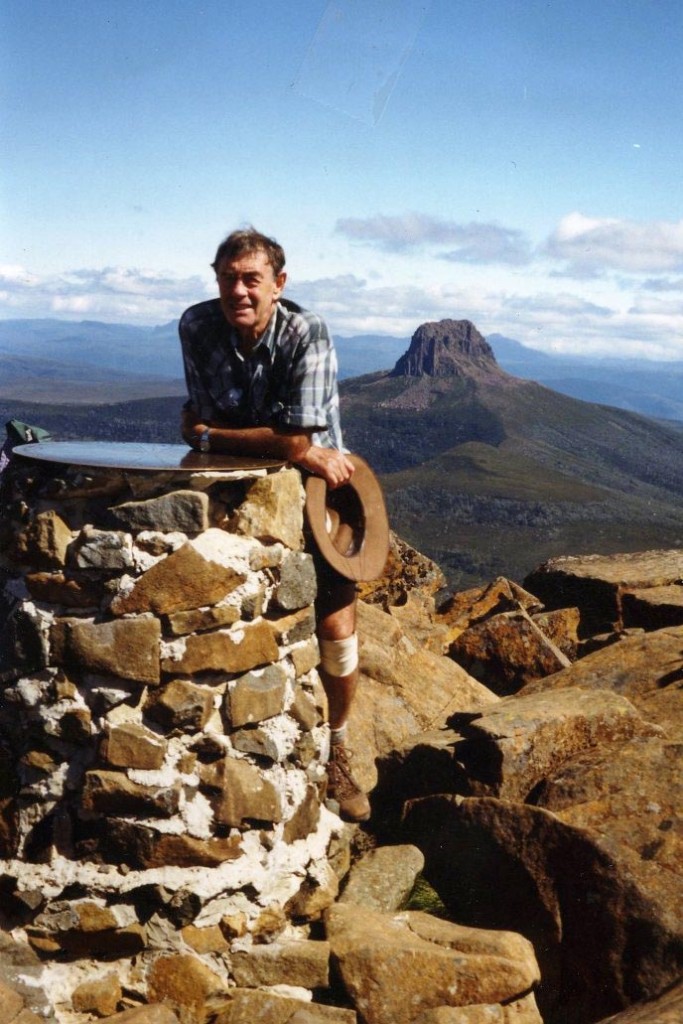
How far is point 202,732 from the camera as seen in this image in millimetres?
5445

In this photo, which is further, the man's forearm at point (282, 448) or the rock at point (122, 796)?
the man's forearm at point (282, 448)

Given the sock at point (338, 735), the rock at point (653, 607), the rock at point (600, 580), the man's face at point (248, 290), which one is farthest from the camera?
the rock at point (600, 580)

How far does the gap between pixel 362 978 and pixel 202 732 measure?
5.48 ft

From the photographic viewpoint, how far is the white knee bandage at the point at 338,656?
6453 mm

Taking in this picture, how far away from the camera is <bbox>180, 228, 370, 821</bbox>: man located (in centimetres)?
587

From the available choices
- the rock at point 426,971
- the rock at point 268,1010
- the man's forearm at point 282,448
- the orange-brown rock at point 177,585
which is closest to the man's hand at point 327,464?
the man's forearm at point 282,448

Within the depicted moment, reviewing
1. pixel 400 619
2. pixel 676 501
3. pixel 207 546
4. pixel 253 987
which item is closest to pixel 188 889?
pixel 253 987

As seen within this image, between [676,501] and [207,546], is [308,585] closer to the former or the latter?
[207,546]

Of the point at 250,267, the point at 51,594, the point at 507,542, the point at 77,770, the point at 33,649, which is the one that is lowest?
the point at 507,542

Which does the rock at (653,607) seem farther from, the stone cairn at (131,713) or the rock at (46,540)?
the rock at (46,540)

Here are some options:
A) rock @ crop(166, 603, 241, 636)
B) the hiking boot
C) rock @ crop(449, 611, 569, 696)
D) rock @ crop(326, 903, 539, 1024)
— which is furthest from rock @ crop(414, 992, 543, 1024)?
rock @ crop(449, 611, 569, 696)

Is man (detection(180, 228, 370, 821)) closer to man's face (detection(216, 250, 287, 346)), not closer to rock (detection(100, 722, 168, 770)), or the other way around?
man's face (detection(216, 250, 287, 346))

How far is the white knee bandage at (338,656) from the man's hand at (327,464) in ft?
3.77

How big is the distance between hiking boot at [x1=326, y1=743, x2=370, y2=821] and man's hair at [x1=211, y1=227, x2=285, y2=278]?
357 centimetres
